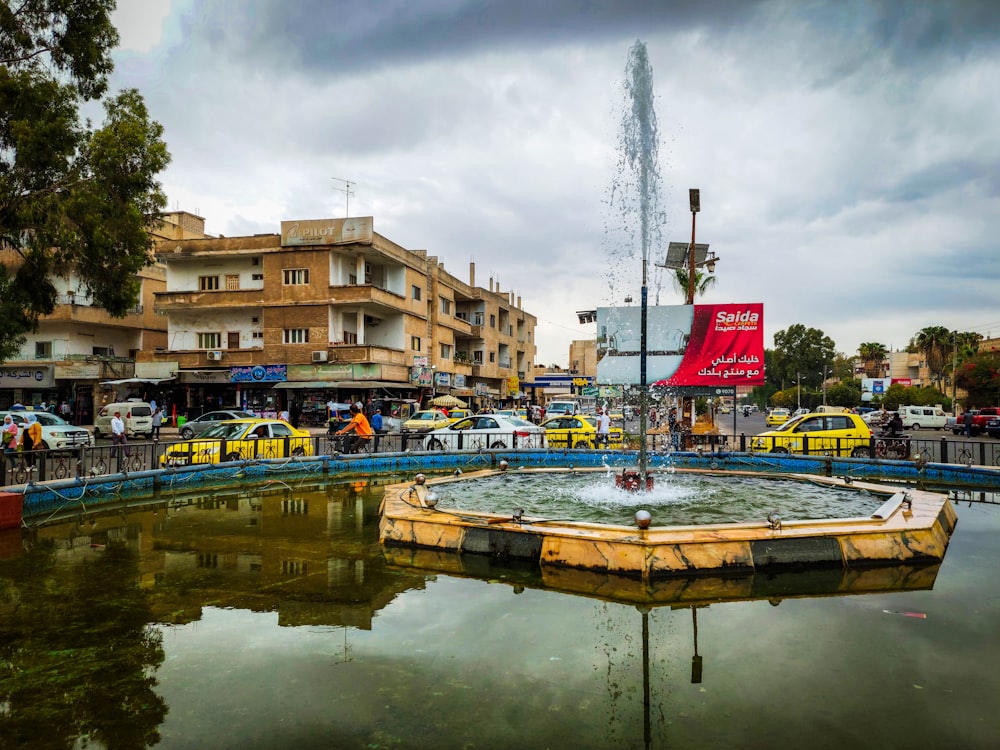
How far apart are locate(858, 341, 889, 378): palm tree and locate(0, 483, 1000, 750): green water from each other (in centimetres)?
11144

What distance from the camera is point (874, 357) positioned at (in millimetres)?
105938

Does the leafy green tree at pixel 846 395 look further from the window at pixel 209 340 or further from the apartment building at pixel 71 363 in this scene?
the apartment building at pixel 71 363

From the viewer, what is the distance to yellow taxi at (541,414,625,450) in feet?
73.1

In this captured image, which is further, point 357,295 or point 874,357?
point 874,357

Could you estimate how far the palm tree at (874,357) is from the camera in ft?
345

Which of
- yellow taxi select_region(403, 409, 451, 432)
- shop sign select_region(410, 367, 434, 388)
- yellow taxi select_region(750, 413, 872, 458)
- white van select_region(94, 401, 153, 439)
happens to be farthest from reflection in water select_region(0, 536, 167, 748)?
shop sign select_region(410, 367, 434, 388)

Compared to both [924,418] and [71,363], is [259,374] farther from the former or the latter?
[924,418]

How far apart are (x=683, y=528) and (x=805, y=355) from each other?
111m

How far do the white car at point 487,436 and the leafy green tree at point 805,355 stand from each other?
3707 inches

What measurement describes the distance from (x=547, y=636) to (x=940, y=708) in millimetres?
2732

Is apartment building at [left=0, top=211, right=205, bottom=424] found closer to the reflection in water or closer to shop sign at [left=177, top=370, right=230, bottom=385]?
shop sign at [left=177, top=370, right=230, bottom=385]

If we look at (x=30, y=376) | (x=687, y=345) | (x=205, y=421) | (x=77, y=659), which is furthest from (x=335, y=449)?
(x=30, y=376)

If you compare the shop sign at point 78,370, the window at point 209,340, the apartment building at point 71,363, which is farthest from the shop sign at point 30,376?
the window at point 209,340

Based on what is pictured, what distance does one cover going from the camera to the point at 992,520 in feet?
35.7
